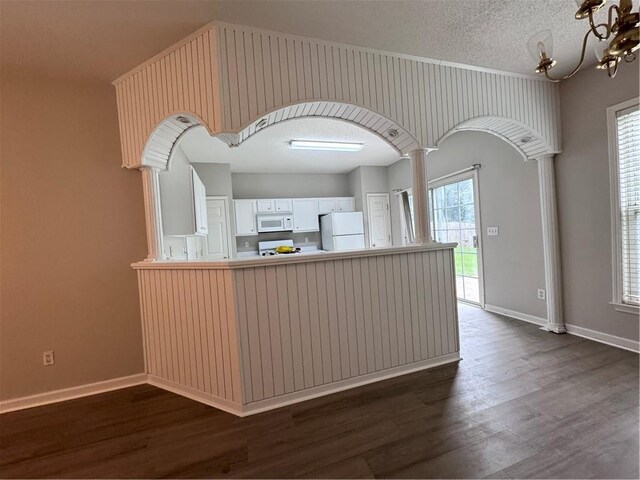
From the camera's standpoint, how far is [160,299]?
260 centimetres

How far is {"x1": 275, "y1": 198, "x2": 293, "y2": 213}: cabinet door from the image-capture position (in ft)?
20.7

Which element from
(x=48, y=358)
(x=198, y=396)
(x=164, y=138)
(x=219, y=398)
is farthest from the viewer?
(x=164, y=138)

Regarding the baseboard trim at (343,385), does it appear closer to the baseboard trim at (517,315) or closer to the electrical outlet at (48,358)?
the baseboard trim at (517,315)

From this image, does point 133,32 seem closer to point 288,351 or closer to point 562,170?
point 288,351

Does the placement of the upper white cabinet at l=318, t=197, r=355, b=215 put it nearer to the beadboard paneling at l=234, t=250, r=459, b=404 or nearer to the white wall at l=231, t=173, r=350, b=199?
the white wall at l=231, t=173, r=350, b=199

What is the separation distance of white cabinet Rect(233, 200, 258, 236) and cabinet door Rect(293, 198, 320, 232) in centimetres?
84

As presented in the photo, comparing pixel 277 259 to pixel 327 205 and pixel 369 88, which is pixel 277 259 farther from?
pixel 327 205

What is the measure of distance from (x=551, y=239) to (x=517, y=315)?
3.68 feet

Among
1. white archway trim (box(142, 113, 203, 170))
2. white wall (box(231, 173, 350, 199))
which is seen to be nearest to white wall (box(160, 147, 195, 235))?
white archway trim (box(142, 113, 203, 170))

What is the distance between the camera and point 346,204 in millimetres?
6781

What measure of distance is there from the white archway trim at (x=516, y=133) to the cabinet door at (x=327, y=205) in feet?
12.1

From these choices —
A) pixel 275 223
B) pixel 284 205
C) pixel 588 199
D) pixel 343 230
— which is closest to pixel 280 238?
pixel 275 223

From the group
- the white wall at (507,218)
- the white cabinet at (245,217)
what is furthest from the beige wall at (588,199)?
the white cabinet at (245,217)

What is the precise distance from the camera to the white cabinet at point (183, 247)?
11.4 feet
